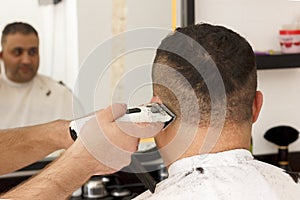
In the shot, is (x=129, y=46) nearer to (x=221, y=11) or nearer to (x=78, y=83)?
(x=78, y=83)

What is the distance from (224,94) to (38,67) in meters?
1.19

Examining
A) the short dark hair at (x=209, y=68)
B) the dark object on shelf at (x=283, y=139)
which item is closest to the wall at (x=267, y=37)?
the dark object on shelf at (x=283, y=139)

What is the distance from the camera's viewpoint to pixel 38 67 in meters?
2.45

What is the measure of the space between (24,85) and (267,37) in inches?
44.1

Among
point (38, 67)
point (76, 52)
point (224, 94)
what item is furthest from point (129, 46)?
point (224, 94)

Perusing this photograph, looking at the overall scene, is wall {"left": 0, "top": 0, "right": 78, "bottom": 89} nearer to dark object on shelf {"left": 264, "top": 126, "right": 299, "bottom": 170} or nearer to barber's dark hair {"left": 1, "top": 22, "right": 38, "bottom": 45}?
barber's dark hair {"left": 1, "top": 22, "right": 38, "bottom": 45}

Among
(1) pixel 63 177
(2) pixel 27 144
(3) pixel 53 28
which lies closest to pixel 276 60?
(3) pixel 53 28

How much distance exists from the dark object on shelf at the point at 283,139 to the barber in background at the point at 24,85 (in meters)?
0.95

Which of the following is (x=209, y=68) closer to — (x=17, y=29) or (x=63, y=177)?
(x=63, y=177)

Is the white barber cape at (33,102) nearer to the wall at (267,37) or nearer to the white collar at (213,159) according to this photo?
the wall at (267,37)

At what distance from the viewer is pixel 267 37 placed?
111 inches

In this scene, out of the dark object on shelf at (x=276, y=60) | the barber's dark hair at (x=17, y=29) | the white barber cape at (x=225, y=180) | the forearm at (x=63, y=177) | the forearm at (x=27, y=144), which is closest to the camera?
the forearm at (x=63, y=177)

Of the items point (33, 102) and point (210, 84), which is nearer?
point (210, 84)

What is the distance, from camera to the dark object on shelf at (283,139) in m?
2.74
